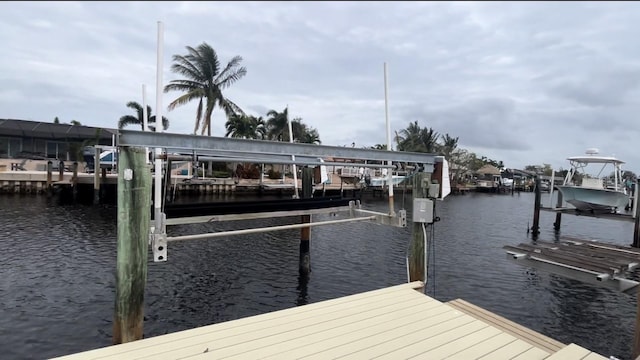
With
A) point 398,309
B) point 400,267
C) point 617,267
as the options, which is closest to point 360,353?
point 398,309

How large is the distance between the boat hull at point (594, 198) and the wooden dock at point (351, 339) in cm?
2056

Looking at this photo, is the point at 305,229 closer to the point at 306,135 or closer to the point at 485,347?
the point at 485,347

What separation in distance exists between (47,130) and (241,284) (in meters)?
50.9

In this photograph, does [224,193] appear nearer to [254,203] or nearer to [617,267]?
[254,203]

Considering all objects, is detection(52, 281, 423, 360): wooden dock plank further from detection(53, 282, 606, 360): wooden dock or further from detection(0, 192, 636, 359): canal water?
detection(0, 192, 636, 359): canal water

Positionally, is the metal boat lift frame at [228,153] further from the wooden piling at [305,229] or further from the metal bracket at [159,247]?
the wooden piling at [305,229]

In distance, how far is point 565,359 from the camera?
4469 millimetres

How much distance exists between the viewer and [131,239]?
194 inches

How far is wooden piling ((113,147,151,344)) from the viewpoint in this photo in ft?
15.8

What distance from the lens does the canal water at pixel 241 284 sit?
899 centimetres

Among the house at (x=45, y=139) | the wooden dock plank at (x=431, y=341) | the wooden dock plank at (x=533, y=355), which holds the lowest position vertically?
the wooden dock plank at (x=533, y=355)

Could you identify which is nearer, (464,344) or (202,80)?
(464,344)

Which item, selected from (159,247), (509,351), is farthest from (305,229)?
(509,351)

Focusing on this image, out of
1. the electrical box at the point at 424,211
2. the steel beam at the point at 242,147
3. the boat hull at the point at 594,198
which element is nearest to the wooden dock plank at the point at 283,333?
the electrical box at the point at 424,211
